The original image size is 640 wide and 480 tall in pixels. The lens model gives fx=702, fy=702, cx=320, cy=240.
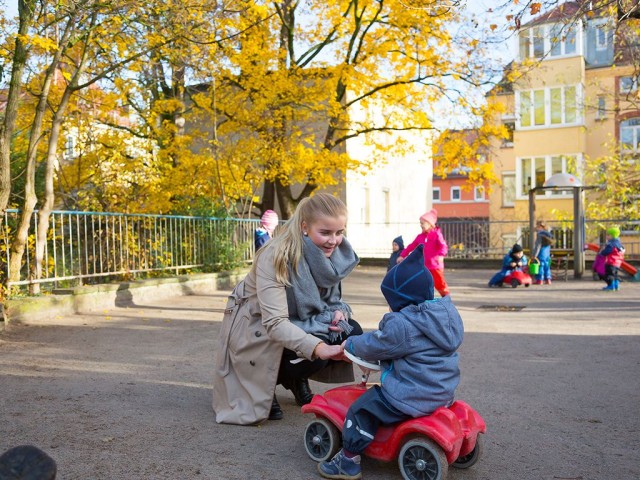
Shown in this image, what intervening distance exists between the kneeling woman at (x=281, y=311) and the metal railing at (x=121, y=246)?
6241 millimetres

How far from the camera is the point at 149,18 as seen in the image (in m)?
10.1

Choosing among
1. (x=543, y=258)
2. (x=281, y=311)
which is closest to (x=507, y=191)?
(x=543, y=258)

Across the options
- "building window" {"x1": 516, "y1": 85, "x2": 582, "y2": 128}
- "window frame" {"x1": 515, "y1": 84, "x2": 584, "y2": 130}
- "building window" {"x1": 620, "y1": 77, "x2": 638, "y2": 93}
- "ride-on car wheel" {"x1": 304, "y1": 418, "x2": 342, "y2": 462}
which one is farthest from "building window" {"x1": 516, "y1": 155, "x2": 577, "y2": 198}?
"ride-on car wheel" {"x1": 304, "y1": 418, "x2": 342, "y2": 462}

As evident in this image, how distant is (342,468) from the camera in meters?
3.60

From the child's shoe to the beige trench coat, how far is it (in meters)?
0.75

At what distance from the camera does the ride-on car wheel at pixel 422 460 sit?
3.40 m

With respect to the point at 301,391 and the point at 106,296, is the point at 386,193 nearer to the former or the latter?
the point at 106,296

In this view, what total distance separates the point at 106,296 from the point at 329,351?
8201 mm

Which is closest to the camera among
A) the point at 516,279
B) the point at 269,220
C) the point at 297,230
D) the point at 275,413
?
the point at 297,230

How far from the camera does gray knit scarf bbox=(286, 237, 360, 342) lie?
4.43 metres

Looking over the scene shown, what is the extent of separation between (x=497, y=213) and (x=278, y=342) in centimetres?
3703

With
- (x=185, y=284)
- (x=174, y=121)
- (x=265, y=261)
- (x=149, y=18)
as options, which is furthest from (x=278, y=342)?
(x=174, y=121)

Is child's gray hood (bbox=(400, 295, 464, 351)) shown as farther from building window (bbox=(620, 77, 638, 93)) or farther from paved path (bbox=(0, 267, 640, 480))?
building window (bbox=(620, 77, 638, 93))

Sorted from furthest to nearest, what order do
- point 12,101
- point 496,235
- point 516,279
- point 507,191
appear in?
point 507,191, point 496,235, point 516,279, point 12,101
